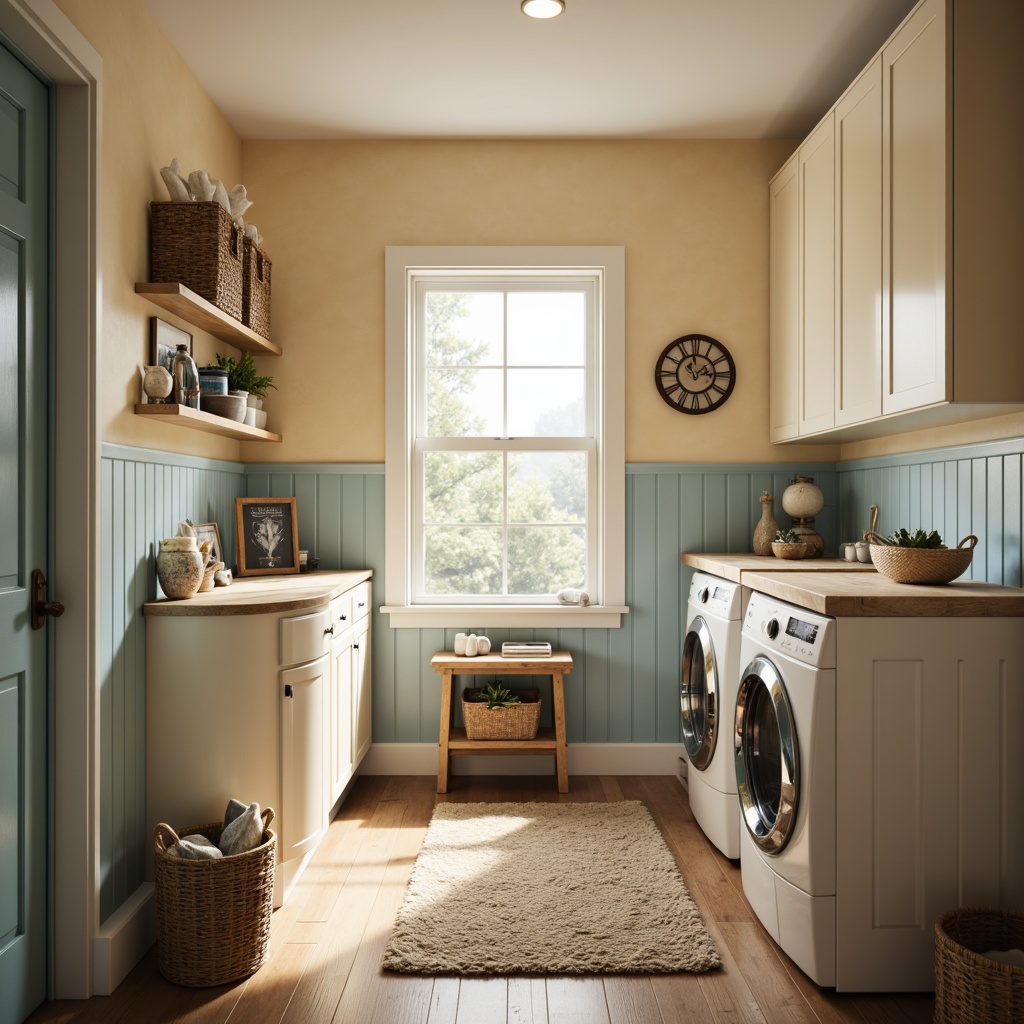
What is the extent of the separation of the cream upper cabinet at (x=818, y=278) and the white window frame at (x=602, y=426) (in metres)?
0.79

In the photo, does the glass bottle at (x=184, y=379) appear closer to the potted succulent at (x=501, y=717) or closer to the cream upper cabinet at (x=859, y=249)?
the potted succulent at (x=501, y=717)

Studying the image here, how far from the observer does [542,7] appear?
8.69ft

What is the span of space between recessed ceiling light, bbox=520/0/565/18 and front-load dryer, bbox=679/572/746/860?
1.94 meters

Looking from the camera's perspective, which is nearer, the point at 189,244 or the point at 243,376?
the point at 189,244

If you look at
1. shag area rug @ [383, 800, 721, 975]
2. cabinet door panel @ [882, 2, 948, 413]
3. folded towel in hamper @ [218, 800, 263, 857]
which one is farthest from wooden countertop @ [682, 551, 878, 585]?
folded towel in hamper @ [218, 800, 263, 857]

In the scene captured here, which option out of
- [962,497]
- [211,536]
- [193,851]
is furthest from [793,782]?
[211,536]

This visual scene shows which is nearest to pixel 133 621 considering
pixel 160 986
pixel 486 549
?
pixel 160 986

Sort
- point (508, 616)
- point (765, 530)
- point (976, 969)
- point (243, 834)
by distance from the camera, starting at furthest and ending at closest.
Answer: point (508, 616)
point (765, 530)
point (243, 834)
point (976, 969)

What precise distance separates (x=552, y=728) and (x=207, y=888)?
185 centimetres

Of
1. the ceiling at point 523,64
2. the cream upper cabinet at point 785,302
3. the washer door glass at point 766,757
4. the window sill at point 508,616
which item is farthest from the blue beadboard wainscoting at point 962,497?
the ceiling at point 523,64

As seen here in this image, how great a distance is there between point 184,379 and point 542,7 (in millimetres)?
1625

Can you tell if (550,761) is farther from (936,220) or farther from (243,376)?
(936,220)

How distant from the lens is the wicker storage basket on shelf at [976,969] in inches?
66.9

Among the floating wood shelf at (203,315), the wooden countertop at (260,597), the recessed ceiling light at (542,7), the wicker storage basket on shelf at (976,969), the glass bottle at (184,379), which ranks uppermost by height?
the recessed ceiling light at (542,7)
